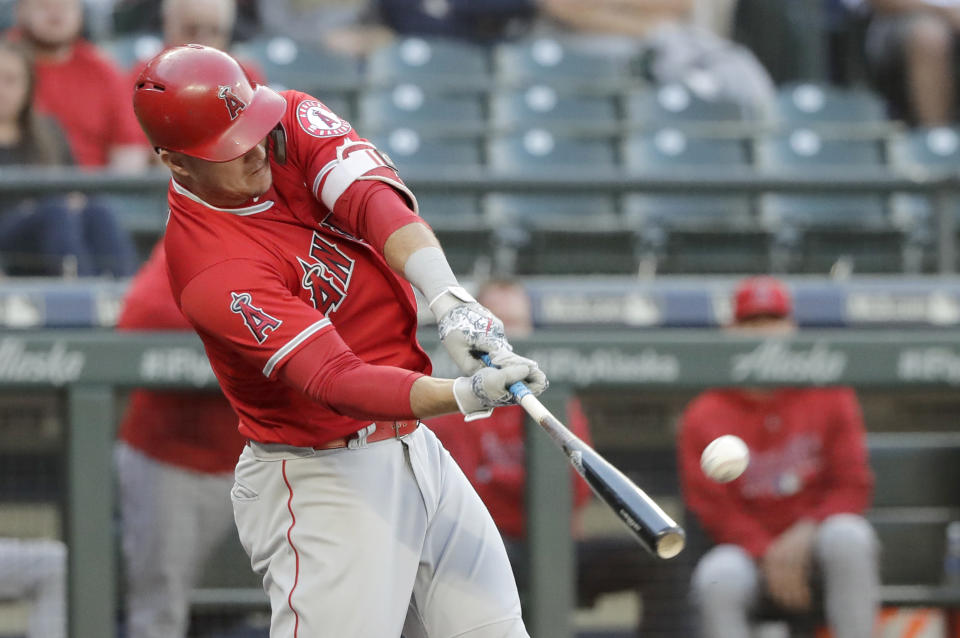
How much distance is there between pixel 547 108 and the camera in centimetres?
674

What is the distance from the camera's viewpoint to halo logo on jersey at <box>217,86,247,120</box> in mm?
2438

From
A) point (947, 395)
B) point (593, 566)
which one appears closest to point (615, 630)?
point (593, 566)

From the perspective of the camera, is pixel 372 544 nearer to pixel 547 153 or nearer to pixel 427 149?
pixel 427 149

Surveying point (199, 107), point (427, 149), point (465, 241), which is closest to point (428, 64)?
point (427, 149)

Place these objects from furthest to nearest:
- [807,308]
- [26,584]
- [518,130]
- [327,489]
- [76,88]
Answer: [518,130] → [76,88] → [807,308] → [26,584] → [327,489]

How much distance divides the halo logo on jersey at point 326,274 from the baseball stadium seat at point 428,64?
4.26m

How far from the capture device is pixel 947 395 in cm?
388

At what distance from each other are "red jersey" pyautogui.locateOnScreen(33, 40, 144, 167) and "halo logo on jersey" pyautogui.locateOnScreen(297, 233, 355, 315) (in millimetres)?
3009

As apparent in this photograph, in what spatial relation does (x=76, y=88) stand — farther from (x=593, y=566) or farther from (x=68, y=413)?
A: (x=593, y=566)

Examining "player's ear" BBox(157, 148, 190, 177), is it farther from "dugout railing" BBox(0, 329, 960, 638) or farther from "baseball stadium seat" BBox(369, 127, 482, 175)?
"baseball stadium seat" BBox(369, 127, 482, 175)

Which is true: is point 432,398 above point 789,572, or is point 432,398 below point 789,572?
above

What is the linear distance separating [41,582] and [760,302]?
7.26 feet

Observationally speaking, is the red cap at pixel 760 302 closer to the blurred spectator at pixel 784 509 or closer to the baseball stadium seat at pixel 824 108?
the blurred spectator at pixel 784 509

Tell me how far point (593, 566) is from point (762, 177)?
1781 millimetres
